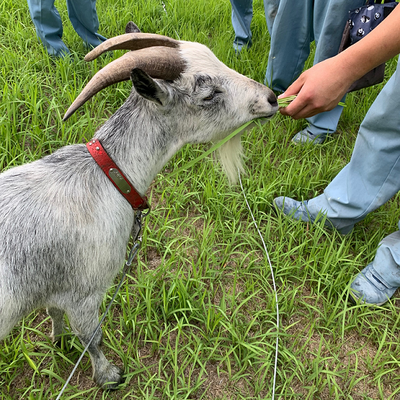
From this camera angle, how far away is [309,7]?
133 inches

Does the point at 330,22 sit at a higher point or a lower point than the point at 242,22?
higher

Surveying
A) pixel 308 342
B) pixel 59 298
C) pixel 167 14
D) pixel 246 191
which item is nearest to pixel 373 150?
pixel 246 191

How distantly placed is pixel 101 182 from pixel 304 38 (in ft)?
9.27

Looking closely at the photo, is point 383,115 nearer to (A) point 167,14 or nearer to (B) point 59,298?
(B) point 59,298

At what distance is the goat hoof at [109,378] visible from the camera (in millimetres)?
2125

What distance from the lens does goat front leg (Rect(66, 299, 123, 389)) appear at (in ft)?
6.23

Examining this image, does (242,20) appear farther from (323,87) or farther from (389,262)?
(389,262)

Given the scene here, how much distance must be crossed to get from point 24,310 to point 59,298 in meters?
0.16

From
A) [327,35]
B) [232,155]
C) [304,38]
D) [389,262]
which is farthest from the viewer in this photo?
A: [304,38]

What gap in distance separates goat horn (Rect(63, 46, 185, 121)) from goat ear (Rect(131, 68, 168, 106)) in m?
0.08

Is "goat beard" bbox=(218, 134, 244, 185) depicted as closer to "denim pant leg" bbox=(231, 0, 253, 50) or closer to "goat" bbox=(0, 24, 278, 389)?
"goat" bbox=(0, 24, 278, 389)

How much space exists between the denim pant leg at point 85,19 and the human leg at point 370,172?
286 centimetres

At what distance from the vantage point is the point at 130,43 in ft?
5.65

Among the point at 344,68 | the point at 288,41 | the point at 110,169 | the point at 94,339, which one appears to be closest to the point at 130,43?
the point at 110,169
